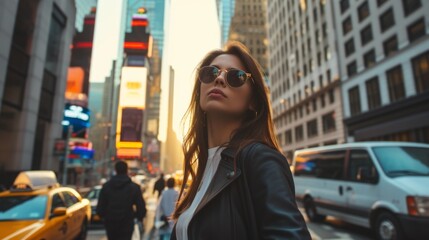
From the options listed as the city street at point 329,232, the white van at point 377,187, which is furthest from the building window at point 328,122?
the white van at point 377,187

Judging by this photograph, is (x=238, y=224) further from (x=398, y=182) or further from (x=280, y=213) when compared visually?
(x=398, y=182)

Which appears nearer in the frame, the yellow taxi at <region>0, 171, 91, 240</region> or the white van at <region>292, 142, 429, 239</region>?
the yellow taxi at <region>0, 171, 91, 240</region>

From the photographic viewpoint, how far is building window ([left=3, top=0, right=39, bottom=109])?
730 inches

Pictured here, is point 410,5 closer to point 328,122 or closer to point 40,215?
point 328,122

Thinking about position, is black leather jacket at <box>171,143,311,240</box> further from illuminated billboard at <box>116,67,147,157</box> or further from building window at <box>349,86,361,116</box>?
building window at <box>349,86,361,116</box>

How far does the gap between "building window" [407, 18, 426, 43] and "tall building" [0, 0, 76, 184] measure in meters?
27.6

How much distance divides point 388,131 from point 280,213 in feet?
87.9

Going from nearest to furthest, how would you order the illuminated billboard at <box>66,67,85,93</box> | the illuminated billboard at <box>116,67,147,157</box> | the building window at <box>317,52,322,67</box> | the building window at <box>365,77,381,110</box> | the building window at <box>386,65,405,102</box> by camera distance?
the building window at <box>386,65,405,102</box> → the building window at <box>365,77,381,110</box> → the illuminated billboard at <box>116,67,147,157</box> → the building window at <box>317,52,322,67</box> → the illuminated billboard at <box>66,67,85,93</box>

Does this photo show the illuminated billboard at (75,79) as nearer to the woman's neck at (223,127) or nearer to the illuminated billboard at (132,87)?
the illuminated billboard at (132,87)

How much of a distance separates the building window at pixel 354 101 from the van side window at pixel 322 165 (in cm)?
2059

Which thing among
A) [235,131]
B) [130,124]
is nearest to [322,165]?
[235,131]

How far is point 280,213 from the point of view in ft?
3.33

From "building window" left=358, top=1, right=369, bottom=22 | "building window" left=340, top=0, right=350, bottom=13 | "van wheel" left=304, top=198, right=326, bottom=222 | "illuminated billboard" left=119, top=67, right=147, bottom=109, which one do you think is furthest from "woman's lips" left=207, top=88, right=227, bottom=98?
"building window" left=340, top=0, right=350, bottom=13

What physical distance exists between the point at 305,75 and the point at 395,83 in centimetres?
1952
